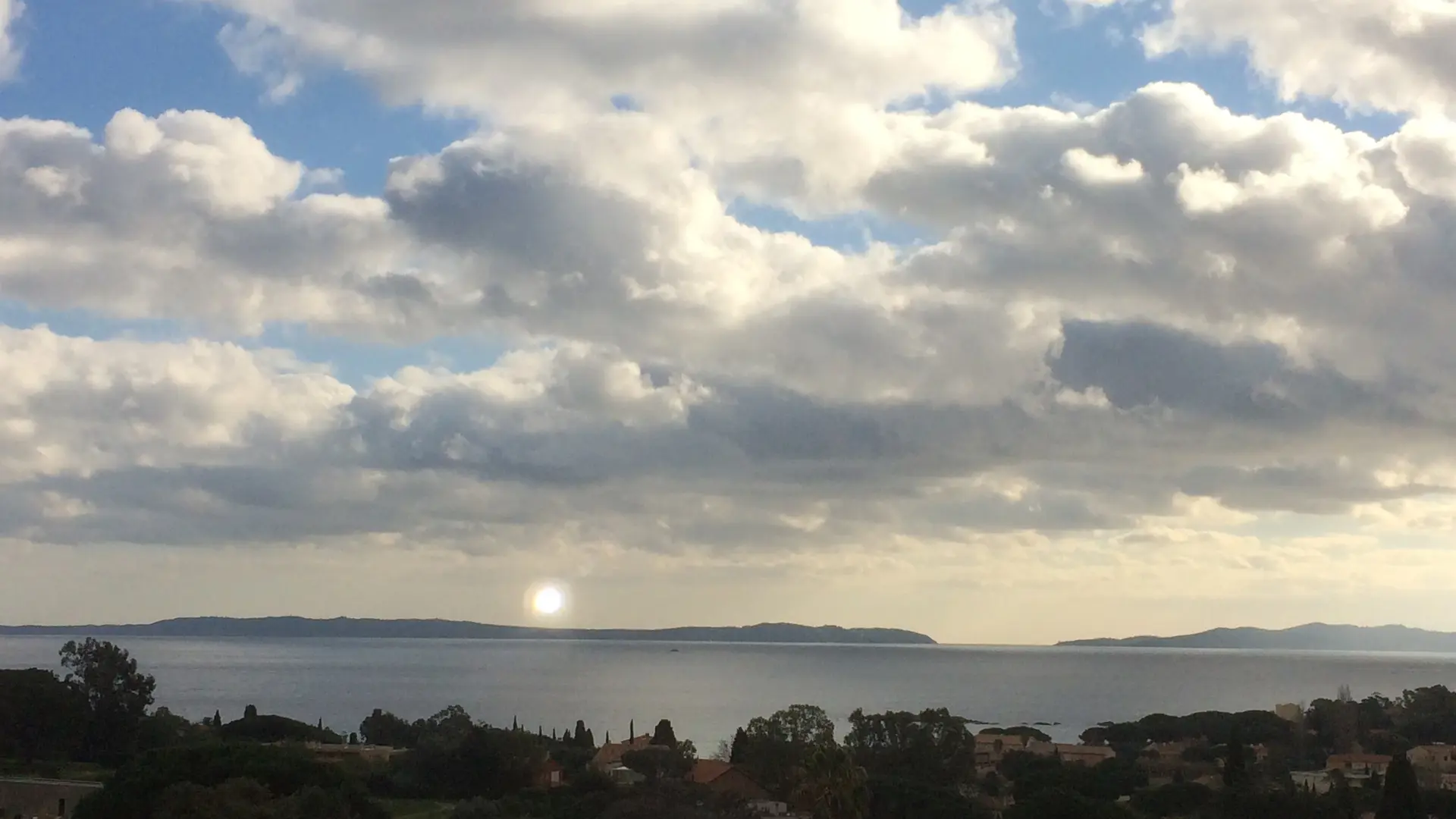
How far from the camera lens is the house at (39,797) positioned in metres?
65.1

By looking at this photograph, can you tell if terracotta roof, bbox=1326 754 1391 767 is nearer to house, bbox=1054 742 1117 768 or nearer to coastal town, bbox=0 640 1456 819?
coastal town, bbox=0 640 1456 819

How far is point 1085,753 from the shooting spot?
330 feet

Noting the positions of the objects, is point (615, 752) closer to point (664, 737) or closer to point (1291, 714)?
point (664, 737)

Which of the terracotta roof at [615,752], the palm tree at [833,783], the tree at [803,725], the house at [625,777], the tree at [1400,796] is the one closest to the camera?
the palm tree at [833,783]

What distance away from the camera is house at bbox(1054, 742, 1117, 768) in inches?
3839

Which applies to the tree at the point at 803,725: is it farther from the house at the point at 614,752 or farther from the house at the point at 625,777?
the house at the point at 625,777

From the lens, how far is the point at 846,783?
2009 inches

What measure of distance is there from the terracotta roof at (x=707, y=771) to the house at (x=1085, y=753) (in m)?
26.5

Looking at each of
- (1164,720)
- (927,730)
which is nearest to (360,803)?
(927,730)

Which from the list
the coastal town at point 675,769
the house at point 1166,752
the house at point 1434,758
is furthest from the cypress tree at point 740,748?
the house at point 1434,758

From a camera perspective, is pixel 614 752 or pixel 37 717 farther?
pixel 614 752

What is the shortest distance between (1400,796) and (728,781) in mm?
32990

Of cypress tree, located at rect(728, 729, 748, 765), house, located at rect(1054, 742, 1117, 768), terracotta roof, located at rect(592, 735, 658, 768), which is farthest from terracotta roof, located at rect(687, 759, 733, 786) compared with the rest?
house, located at rect(1054, 742, 1117, 768)

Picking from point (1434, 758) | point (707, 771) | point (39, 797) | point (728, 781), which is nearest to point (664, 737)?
point (707, 771)
